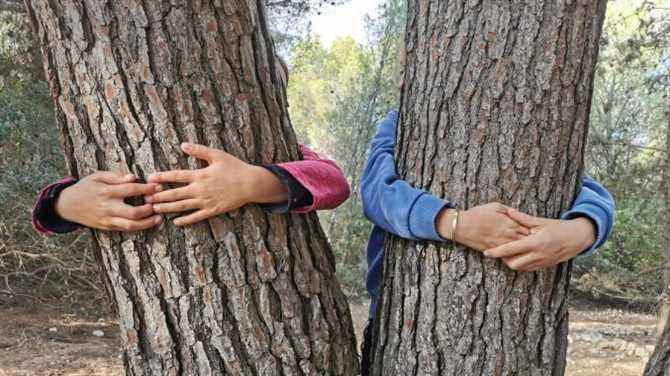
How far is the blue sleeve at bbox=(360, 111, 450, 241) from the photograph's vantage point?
1.31m

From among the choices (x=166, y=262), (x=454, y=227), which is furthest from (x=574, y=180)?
(x=166, y=262)

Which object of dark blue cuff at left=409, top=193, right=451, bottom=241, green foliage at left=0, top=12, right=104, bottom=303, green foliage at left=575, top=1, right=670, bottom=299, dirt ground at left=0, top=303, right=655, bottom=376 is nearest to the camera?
dark blue cuff at left=409, top=193, right=451, bottom=241

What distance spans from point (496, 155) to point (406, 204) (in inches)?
8.7

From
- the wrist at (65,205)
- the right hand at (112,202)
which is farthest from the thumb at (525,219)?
the wrist at (65,205)

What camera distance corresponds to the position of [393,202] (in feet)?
4.48

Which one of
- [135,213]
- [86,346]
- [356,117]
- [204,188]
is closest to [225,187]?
[204,188]

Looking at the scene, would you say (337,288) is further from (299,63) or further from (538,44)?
(299,63)

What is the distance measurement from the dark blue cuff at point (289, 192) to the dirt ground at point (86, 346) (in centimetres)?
364

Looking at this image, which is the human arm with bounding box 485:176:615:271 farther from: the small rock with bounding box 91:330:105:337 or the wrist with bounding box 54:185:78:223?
the small rock with bounding box 91:330:105:337

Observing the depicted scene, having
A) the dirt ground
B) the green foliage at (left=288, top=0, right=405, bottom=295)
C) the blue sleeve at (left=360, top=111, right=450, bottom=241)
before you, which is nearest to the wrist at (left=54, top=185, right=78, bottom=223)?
the blue sleeve at (left=360, top=111, right=450, bottom=241)

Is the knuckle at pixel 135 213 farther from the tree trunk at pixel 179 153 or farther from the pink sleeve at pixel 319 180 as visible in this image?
the pink sleeve at pixel 319 180

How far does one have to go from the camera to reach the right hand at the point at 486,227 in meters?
1.27

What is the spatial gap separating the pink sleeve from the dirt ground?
11.8 ft

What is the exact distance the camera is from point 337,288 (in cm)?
140
